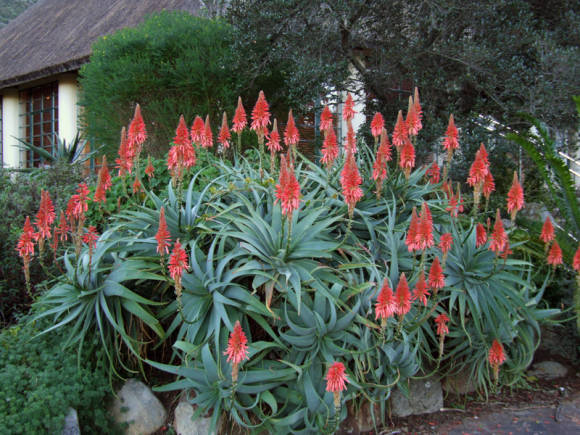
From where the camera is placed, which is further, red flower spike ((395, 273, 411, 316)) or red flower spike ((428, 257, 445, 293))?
red flower spike ((428, 257, 445, 293))

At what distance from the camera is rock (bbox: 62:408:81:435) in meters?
2.65

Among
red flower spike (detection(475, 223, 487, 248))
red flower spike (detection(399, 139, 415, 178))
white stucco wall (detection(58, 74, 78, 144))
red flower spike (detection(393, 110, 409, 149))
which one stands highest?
white stucco wall (detection(58, 74, 78, 144))

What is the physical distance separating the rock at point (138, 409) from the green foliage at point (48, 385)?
0.08 m

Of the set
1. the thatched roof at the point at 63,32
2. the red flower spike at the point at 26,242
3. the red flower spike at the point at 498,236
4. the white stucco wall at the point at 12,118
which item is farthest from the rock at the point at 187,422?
the white stucco wall at the point at 12,118

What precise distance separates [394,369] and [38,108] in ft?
45.3

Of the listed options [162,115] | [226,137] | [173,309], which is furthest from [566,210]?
[162,115]

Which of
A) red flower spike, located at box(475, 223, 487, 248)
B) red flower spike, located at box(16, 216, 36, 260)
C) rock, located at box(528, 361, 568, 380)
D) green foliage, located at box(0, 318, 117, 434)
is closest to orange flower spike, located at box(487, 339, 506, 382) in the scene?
red flower spike, located at box(475, 223, 487, 248)

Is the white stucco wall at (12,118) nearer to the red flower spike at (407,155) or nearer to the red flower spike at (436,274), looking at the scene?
the red flower spike at (407,155)

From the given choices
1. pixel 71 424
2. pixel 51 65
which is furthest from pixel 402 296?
pixel 51 65

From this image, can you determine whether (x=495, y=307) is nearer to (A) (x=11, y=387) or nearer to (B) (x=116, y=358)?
(B) (x=116, y=358)

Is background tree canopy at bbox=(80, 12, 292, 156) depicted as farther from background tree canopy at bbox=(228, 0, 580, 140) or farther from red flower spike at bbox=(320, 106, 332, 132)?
red flower spike at bbox=(320, 106, 332, 132)

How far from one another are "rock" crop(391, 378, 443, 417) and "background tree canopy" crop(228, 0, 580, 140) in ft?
13.5

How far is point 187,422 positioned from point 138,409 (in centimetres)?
33

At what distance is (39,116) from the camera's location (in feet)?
45.1
